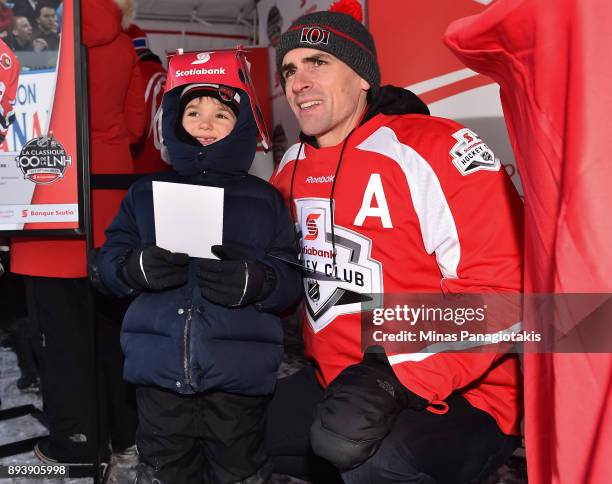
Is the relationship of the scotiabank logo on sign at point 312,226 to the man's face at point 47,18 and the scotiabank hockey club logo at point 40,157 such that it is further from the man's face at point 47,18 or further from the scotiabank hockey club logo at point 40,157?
the man's face at point 47,18

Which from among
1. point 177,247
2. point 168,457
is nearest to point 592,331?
point 177,247

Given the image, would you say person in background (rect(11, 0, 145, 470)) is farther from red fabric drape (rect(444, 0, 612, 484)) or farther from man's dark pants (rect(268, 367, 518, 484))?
red fabric drape (rect(444, 0, 612, 484))

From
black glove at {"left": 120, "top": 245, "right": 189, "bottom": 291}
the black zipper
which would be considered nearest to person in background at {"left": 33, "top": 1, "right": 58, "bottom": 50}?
black glove at {"left": 120, "top": 245, "right": 189, "bottom": 291}

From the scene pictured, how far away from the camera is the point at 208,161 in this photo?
64.5 inches

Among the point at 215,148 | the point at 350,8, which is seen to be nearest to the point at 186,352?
the point at 215,148

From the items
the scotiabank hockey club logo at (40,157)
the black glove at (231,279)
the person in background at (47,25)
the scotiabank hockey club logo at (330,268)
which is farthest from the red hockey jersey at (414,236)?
the person in background at (47,25)

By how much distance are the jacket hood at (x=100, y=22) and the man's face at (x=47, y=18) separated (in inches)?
6.0

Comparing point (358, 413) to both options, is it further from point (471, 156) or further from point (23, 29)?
point (23, 29)

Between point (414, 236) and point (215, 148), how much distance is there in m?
0.59

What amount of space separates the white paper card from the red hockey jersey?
32 cm

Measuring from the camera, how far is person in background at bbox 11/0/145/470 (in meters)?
2.16

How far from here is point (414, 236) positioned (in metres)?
1.60

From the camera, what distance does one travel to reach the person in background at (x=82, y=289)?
2.16 m

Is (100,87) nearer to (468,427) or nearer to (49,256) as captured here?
(49,256)
